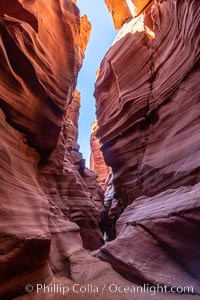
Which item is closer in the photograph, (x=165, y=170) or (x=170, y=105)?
(x=165, y=170)

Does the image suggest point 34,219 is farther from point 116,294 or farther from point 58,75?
point 58,75

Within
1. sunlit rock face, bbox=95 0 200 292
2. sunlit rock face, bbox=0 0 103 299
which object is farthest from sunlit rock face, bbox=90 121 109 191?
sunlit rock face, bbox=95 0 200 292

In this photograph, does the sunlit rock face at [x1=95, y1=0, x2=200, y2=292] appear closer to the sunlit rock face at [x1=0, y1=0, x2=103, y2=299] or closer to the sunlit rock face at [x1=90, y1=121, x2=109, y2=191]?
the sunlit rock face at [x1=0, y1=0, x2=103, y2=299]

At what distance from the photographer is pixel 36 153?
899 centimetres

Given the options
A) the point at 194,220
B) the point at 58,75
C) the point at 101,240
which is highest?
the point at 58,75

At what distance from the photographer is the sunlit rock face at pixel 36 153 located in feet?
15.2

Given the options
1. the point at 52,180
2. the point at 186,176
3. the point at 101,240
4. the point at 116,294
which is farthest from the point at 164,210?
the point at 101,240

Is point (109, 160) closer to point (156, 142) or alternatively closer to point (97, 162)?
Result: point (156, 142)

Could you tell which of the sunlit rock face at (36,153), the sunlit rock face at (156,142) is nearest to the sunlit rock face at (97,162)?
the sunlit rock face at (36,153)

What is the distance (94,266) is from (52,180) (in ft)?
18.0

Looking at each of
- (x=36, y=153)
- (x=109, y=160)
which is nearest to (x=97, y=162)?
(x=109, y=160)

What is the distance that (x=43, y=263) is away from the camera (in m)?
5.06

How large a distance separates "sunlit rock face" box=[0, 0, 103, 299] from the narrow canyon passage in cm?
4

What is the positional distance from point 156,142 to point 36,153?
512 centimetres
